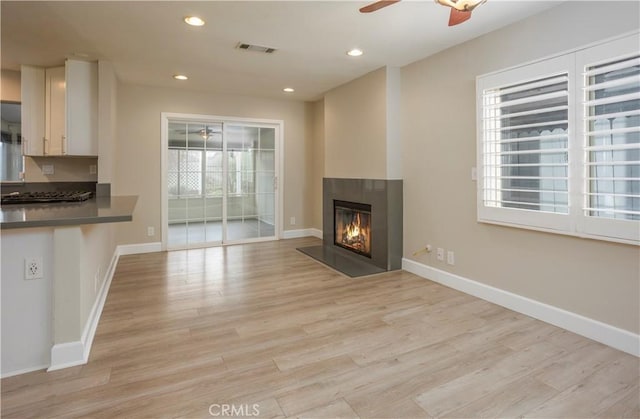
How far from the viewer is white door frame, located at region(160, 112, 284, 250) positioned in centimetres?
526

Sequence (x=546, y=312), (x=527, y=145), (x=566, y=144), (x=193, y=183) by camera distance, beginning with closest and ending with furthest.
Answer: (x=566, y=144) < (x=546, y=312) < (x=527, y=145) < (x=193, y=183)

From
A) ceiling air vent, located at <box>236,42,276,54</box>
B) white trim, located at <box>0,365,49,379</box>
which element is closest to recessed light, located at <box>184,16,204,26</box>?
ceiling air vent, located at <box>236,42,276,54</box>

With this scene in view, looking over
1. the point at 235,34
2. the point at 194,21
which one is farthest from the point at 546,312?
the point at 194,21

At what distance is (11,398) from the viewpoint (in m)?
1.79

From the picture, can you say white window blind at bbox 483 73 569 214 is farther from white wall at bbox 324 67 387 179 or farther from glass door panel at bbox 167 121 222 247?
glass door panel at bbox 167 121 222 247

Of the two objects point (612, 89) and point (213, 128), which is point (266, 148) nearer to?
point (213, 128)

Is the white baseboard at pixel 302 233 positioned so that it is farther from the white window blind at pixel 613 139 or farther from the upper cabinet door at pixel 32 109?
the white window blind at pixel 613 139

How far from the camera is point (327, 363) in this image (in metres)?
2.14

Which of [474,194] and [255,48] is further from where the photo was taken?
[255,48]

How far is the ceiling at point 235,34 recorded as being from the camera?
2.75m

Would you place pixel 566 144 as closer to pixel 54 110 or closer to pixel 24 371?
pixel 24 371

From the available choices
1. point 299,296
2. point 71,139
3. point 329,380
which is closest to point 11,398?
point 329,380

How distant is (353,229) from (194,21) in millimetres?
3225

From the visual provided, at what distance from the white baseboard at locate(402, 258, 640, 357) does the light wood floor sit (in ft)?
0.29
